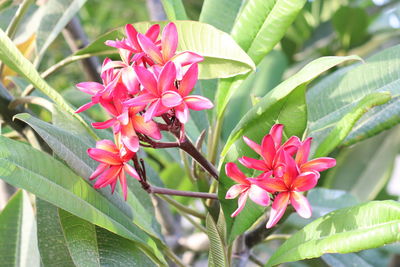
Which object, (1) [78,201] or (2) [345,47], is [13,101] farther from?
(2) [345,47]

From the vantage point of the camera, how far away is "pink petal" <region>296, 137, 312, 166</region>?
2.00 ft

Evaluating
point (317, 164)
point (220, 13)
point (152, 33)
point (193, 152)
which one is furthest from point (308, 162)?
point (220, 13)

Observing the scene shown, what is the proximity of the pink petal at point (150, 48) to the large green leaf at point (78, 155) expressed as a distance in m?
0.13

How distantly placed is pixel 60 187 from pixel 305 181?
24cm

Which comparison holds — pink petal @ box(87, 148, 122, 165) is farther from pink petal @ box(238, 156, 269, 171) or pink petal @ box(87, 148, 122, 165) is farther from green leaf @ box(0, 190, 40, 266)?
green leaf @ box(0, 190, 40, 266)

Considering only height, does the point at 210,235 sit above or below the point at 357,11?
below

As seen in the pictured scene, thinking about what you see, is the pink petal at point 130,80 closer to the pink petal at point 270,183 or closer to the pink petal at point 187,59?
the pink petal at point 187,59

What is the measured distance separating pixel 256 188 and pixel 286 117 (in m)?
0.10

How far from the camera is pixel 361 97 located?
806 mm

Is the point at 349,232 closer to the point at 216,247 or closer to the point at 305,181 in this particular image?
the point at 305,181

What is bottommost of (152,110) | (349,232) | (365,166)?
(365,166)

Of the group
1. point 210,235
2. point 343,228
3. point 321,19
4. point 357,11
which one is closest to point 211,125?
point 210,235

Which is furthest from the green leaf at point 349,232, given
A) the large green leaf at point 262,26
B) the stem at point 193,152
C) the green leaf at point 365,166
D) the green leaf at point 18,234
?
the green leaf at point 365,166

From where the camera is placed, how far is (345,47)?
166 centimetres
